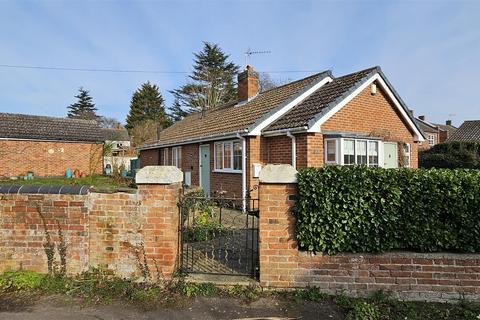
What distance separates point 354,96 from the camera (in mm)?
11211

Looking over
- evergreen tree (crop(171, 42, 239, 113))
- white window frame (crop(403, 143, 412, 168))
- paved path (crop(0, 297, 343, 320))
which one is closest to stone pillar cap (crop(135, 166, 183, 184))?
paved path (crop(0, 297, 343, 320))

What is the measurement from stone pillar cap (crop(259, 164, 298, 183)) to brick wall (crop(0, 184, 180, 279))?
4.41 feet

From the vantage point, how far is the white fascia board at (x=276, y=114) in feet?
36.7

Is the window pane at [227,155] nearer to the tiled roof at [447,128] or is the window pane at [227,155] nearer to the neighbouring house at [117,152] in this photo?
the neighbouring house at [117,152]

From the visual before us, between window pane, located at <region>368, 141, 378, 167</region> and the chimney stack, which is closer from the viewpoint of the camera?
window pane, located at <region>368, 141, 378, 167</region>

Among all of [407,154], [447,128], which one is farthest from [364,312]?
[447,128]

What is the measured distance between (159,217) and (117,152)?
3369 centimetres

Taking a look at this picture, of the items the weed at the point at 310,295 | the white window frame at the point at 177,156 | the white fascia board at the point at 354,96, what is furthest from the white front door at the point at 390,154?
the white window frame at the point at 177,156

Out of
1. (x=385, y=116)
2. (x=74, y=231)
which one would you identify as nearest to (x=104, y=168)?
(x=385, y=116)

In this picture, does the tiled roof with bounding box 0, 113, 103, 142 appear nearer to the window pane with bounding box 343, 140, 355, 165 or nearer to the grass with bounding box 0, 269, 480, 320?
the window pane with bounding box 343, 140, 355, 165

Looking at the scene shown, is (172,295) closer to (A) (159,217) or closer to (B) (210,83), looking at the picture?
(A) (159,217)

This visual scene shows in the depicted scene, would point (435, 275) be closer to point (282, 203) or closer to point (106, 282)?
point (282, 203)

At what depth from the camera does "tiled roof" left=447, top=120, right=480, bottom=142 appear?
3550cm

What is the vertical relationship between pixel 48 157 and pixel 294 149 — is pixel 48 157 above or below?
above
